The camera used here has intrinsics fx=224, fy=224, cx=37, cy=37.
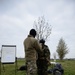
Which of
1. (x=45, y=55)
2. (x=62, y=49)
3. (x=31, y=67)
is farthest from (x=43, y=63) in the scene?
(x=62, y=49)

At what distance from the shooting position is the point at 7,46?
11.8 metres

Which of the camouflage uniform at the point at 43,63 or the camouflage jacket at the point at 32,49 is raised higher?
the camouflage jacket at the point at 32,49

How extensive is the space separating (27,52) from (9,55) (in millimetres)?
5620

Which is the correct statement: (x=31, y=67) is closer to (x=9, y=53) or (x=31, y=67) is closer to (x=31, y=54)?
(x=31, y=54)

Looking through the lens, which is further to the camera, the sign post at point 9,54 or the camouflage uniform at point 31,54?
the sign post at point 9,54

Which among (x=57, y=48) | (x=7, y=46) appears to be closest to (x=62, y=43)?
(x=57, y=48)

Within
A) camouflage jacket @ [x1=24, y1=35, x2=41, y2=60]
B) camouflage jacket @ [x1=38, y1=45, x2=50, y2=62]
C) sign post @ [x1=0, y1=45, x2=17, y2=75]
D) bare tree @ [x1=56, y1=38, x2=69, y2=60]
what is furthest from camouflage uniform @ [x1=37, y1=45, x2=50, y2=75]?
bare tree @ [x1=56, y1=38, x2=69, y2=60]

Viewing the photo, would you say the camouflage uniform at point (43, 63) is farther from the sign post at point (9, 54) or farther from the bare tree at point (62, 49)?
→ the bare tree at point (62, 49)

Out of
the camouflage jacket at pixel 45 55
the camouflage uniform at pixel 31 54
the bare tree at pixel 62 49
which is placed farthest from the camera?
the bare tree at pixel 62 49

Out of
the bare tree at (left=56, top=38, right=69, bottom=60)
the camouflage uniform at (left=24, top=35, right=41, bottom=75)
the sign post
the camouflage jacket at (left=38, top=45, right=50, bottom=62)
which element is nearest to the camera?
the camouflage uniform at (left=24, top=35, right=41, bottom=75)

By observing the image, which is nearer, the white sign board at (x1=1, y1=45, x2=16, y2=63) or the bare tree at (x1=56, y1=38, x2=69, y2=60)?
the white sign board at (x1=1, y1=45, x2=16, y2=63)

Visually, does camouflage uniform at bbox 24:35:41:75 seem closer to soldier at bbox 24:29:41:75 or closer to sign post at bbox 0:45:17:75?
soldier at bbox 24:29:41:75

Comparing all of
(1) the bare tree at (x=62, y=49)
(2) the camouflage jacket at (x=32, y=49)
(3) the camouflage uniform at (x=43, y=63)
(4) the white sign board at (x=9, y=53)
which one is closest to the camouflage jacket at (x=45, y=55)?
(3) the camouflage uniform at (x=43, y=63)

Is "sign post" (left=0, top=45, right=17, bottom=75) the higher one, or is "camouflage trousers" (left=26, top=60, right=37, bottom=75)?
"sign post" (left=0, top=45, right=17, bottom=75)
